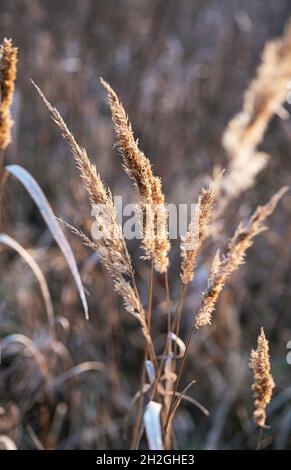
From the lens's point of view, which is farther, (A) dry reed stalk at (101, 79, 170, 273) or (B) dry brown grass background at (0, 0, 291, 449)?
(B) dry brown grass background at (0, 0, 291, 449)

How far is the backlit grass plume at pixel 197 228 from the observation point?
108 centimetres

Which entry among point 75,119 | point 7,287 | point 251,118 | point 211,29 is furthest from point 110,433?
point 211,29

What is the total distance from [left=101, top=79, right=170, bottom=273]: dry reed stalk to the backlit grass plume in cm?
4

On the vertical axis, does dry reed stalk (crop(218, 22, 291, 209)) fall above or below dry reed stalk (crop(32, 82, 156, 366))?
above

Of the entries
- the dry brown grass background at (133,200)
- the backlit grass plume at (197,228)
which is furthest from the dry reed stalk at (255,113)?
the backlit grass plume at (197,228)

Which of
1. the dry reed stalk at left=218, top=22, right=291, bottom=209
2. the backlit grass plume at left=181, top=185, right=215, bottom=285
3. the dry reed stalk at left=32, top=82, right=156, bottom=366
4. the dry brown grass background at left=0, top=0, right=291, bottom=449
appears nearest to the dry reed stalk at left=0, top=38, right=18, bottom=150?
the dry reed stalk at left=32, top=82, right=156, bottom=366

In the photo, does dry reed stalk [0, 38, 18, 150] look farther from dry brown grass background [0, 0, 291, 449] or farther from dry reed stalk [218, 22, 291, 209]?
dry reed stalk [218, 22, 291, 209]

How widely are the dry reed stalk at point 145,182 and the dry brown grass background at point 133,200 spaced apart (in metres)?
0.14

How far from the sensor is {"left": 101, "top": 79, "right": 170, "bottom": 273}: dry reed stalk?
101 centimetres

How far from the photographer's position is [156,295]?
9.13 feet

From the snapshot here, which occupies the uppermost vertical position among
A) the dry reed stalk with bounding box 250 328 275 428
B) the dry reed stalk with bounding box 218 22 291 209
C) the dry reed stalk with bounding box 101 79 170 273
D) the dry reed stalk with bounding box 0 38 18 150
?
the dry reed stalk with bounding box 218 22 291 209

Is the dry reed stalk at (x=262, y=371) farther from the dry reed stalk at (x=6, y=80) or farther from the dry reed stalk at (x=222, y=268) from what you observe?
the dry reed stalk at (x=6, y=80)
